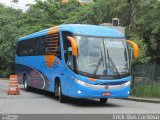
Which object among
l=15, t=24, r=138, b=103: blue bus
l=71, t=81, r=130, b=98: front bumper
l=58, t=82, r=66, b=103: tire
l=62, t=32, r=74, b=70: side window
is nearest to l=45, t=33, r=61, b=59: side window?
l=15, t=24, r=138, b=103: blue bus

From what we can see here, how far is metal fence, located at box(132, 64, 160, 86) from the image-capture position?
2537 centimetres

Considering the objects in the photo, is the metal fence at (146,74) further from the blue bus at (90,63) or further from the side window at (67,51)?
the side window at (67,51)

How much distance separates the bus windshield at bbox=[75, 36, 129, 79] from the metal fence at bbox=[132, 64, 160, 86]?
7.09 metres

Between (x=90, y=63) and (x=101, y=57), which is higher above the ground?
(x=101, y=57)

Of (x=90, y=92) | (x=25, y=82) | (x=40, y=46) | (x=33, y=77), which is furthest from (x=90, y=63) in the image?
(x=25, y=82)

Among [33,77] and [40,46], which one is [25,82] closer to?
[33,77]

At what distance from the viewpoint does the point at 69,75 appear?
18.5 metres

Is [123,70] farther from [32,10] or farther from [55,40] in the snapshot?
[32,10]

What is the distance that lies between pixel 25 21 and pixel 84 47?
31591 mm

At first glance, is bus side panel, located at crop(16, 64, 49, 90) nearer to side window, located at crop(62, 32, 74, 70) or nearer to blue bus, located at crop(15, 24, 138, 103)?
blue bus, located at crop(15, 24, 138, 103)

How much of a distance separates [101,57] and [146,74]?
8124 millimetres

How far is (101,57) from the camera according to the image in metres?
18.1

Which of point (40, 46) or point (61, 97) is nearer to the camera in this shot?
point (61, 97)

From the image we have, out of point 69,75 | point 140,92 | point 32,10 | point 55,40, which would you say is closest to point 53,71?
point 55,40
